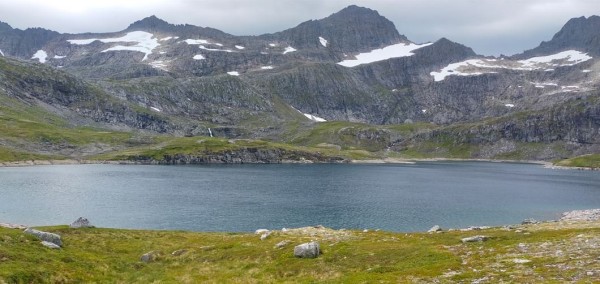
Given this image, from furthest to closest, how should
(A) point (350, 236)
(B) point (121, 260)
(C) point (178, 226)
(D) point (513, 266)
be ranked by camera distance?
(C) point (178, 226)
(A) point (350, 236)
(B) point (121, 260)
(D) point (513, 266)

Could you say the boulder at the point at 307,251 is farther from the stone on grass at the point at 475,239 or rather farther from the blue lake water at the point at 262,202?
the blue lake water at the point at 262,202

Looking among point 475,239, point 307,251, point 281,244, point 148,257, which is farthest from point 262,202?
point 475,239

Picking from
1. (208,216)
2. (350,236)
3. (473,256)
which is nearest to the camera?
(473,256)

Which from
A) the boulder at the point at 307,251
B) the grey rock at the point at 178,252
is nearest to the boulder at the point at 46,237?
Result: the grey rock at the point at 178,252

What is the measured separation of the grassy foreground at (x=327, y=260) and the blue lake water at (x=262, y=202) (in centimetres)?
4812

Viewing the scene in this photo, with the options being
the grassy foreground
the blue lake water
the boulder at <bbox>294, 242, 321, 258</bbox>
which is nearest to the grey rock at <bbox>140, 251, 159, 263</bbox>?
the grassy foreground

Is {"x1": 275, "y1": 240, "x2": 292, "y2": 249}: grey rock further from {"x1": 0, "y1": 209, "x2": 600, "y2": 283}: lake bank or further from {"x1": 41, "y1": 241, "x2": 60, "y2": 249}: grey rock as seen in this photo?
{"x1": 41, "y1": 241, "x2": 60, "y2": 249}: grey rock

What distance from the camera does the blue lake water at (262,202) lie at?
105 metres

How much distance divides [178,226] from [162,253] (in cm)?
4946

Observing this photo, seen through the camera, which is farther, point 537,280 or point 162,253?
point 162,253

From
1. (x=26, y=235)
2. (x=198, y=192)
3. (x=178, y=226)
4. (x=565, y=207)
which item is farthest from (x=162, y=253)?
(x=565, y=207)

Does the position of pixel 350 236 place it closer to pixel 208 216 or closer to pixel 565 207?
pixel 208 216

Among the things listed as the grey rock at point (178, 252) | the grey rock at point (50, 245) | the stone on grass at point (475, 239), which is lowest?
the grey rock at point (178, 252)

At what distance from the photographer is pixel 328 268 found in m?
37.4
